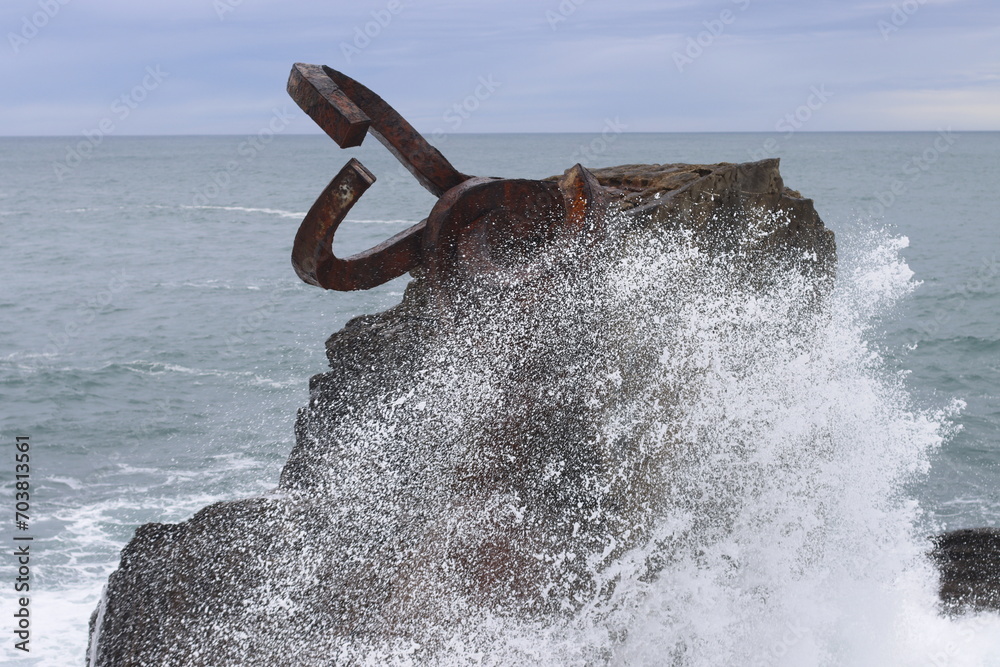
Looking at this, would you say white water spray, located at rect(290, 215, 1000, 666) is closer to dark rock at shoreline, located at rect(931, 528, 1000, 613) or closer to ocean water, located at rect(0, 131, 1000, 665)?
ocean water, located at rect(0, 131, 1000, 665)

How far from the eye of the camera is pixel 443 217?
3631mm

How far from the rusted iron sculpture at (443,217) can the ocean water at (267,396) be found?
1.11m

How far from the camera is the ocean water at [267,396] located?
15.4 ft

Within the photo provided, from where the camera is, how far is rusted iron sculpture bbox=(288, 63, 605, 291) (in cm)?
352

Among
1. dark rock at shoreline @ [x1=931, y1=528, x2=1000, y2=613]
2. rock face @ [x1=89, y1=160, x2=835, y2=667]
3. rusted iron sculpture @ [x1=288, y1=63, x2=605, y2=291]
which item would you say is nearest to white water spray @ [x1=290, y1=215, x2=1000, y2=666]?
rock face @ [x1=89, y1=160, x2=835, y2=667]

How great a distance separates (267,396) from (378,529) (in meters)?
9.00

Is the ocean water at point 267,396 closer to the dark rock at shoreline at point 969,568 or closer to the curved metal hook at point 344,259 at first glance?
the dark rock at shoreline at point 969,568

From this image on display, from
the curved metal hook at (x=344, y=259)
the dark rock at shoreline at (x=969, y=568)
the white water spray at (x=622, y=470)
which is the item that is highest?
the curved metal hook at (x=344, y=259)

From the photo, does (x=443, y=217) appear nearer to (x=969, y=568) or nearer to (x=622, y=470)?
(x=622, y=470)

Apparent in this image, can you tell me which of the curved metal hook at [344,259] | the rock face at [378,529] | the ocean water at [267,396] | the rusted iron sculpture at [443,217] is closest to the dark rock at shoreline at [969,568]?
the ocean water at [267,396]

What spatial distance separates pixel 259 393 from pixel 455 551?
927 cm

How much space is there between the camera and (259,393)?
1242 centimetres

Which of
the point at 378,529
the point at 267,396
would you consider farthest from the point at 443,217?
the point at 267,396

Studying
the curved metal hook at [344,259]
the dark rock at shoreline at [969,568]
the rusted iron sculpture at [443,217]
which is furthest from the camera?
the dark rock at shoreline at [969,568]
